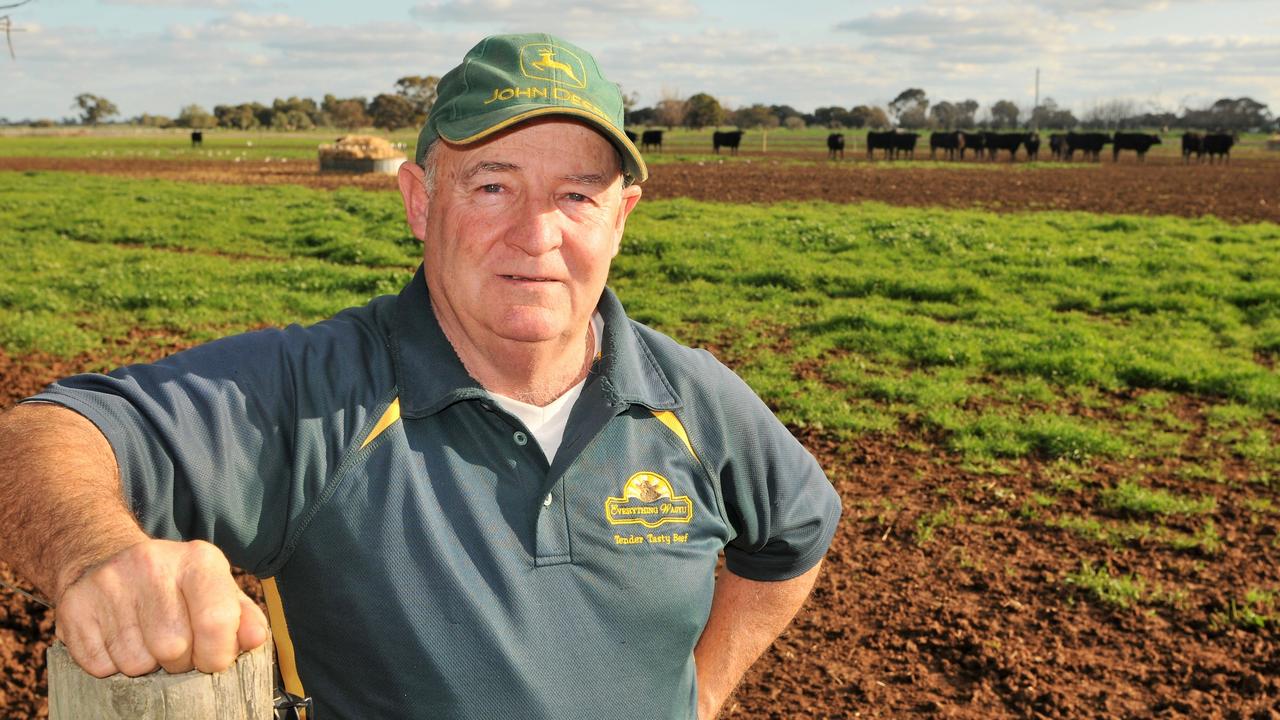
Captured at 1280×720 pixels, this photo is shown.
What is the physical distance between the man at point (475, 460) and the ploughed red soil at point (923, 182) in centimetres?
2096

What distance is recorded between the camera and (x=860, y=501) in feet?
21.7

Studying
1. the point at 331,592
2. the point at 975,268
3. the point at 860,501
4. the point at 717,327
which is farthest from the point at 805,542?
the point at 975,268

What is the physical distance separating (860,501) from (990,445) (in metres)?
1.49

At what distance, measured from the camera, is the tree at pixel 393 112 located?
394 feet

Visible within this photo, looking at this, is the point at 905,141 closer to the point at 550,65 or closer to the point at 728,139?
the point at 728,139

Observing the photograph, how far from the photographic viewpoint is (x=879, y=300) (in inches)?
476

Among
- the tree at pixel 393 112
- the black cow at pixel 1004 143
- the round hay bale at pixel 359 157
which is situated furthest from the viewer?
the tree at pixel 393 112

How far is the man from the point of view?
191 centimetres

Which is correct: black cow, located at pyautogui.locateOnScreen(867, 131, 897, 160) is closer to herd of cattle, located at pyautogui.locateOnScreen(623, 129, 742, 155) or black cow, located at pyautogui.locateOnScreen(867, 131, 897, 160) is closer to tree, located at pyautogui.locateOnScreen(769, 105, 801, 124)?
herd of cattle, located at pyautogui.locateOnScreen(623, 129, 742, 155)

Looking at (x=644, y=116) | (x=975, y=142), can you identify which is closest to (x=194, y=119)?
(x=644, y=116)

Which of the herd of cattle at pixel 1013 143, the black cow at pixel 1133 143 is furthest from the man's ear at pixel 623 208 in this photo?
the black cow at pixel 1133 143

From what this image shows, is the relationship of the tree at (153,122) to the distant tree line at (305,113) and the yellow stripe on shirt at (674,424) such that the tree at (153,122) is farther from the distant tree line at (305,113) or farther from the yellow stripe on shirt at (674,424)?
the yellow stripe on shirt at (674,424)

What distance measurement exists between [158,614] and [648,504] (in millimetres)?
1209

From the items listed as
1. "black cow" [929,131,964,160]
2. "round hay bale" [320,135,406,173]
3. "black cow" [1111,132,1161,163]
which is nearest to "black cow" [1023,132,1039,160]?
"black cow" [929,131,964,160]
